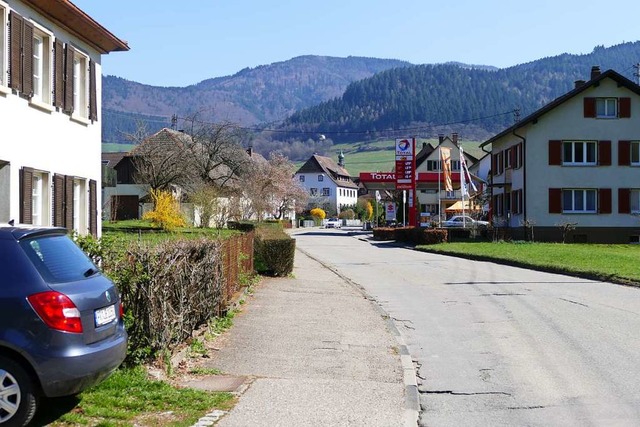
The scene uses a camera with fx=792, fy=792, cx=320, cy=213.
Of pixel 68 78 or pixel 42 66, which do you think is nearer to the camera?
pixel 42 66

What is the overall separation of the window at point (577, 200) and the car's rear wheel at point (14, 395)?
41820 mm

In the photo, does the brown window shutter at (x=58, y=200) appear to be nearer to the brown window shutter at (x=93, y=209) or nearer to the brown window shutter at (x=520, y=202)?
the brown window shutter at (x=93, y=209)

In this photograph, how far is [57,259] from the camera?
6441 millimetres

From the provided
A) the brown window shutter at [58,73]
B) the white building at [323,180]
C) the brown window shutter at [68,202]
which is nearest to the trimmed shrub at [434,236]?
the brown window shutter at [68,202]

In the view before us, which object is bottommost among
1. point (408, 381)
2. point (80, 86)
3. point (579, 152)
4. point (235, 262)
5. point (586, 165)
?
point (408, 381)

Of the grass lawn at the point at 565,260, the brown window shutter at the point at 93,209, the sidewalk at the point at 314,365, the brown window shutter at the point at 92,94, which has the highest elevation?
the brown window shutter at the point at 92,94

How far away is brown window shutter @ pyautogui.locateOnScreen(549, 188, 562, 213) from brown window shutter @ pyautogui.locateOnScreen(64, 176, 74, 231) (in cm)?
3187

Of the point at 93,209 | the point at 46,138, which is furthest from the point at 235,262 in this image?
the point at 93,209

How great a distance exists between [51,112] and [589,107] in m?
34.6

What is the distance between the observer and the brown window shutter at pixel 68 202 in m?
17.5

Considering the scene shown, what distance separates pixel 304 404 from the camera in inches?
292

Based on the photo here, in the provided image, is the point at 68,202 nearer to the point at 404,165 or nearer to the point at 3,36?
the point at 3,36

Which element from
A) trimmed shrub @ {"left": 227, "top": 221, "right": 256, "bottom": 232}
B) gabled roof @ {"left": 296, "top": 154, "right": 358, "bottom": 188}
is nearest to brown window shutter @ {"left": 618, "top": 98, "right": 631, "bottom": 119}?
trimmed shrub @ {"left": 227, "top": 221, "right": 256, "bottom": 232}

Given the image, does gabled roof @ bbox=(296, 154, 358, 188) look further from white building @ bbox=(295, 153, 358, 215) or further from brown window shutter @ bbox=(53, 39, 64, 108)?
brown window shutter @ bbox=(53, 39, 64, 108)
